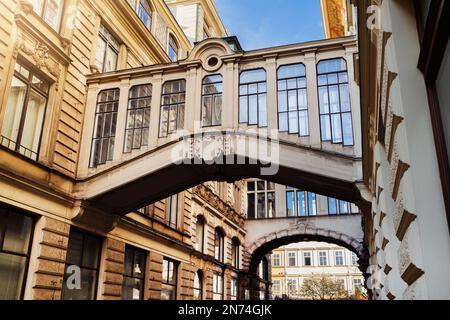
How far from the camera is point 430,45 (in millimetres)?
3066

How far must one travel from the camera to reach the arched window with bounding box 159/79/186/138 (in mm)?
13695

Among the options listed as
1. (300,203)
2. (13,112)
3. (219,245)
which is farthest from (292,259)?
(13,112)

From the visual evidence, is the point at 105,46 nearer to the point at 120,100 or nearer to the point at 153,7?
the point at 120,100

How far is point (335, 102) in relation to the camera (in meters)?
12.5

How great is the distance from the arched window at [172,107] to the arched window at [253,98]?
1916mm

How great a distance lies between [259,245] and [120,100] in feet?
72.6

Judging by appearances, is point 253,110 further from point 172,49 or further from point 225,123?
point 172,49

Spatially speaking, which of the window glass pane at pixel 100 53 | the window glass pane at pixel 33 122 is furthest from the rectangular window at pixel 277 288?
the window glass pane at pixel 33 122

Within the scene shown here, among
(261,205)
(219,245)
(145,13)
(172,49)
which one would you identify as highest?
(172,49)

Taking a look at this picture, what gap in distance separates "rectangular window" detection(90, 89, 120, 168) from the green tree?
152ft

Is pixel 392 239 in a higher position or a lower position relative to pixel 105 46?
lower

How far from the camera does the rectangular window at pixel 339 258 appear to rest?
202ft

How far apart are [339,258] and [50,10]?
2199 inches

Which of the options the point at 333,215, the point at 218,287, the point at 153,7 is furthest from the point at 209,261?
the point at 153,7
